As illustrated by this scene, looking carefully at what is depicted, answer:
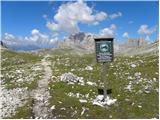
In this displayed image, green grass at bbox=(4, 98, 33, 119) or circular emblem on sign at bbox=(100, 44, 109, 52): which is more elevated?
circular emblem on sign at bbox=(100, 44, 109, 52)

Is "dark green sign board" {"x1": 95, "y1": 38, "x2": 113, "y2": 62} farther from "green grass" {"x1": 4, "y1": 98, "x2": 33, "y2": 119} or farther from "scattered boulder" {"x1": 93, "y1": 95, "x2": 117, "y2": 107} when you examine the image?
"green grass" {"x1": 4, "y1": 98, "x2": 33, "y2": 119}

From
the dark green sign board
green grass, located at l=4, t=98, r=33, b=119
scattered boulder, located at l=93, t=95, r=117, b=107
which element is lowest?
green grass, located at l=4, t=98, r=33, b=119

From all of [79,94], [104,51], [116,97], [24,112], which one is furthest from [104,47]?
[24,112]

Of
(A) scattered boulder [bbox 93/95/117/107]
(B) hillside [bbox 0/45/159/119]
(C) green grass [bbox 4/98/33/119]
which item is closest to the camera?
(C) green grass [bbox 4/98/33/119]

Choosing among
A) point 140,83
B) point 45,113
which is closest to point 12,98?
point 45,113

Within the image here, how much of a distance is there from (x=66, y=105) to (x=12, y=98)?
633cm

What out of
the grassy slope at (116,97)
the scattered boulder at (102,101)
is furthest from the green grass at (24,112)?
the scattered boulder at (102,101)

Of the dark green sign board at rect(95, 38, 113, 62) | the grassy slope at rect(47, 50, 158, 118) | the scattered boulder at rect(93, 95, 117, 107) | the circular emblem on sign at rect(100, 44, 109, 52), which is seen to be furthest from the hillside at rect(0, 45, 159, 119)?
the circular emblem on sign at rect(100, 44, 109, 52)

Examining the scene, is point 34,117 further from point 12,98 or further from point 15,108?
→ point 12,98

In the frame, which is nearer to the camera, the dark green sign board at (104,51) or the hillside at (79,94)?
the hillside at (79,94)

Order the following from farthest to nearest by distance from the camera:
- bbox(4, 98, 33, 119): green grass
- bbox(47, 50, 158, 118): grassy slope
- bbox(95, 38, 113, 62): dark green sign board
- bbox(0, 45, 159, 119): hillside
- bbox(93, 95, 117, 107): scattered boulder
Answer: bbox(95, 38, 113, 62): dark green sign board < bbox(93, 95, 117, 107): scattered boulder < bbox(0, 45, 159, 119): hillside < bbox(47, 50, 158, 118): grassy slope < bbox(4, 98, 33, 119): green grass

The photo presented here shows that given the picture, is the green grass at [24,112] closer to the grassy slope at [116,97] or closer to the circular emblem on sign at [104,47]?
the grassy slope at [116,97]

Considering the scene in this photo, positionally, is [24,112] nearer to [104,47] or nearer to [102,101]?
[102,101]

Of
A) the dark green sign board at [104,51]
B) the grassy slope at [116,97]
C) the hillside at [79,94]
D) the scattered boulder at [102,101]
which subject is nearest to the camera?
the grassy slope at [116,97]
